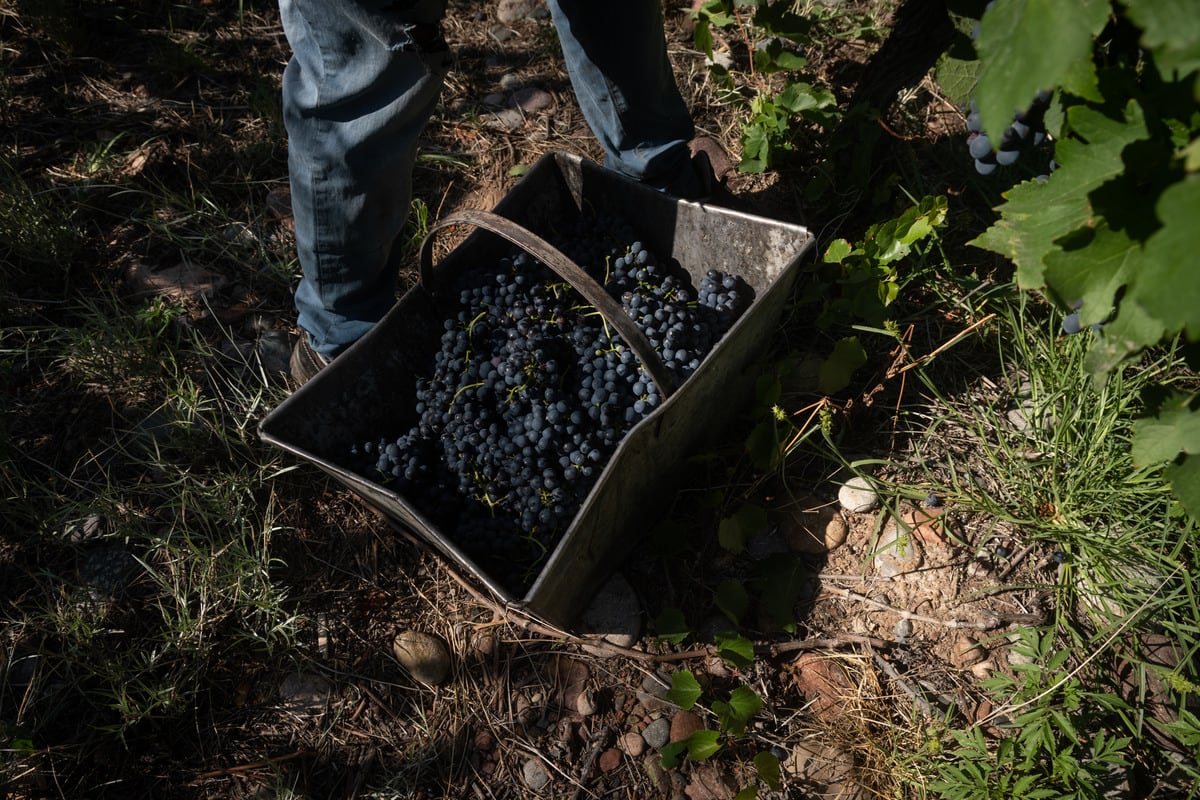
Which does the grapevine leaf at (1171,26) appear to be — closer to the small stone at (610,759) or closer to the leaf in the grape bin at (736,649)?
the leaf in the grape bin at (736,649)

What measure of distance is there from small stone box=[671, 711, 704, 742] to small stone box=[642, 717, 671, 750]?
0.6 inches

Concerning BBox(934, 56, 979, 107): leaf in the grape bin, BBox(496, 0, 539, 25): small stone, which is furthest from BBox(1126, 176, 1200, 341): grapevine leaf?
BBox(496, 0, 539, 25): small stone

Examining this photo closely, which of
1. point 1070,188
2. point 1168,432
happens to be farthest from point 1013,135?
point 1168,432

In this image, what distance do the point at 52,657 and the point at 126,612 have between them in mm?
173

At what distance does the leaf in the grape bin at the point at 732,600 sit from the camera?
70.9 inches

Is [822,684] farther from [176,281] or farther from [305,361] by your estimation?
[176,281]

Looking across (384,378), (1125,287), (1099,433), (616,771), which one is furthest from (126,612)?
(1099,433)

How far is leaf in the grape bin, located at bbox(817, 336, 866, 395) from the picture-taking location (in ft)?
6.24

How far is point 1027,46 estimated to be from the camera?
0.89m

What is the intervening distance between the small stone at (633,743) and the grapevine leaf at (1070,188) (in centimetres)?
123

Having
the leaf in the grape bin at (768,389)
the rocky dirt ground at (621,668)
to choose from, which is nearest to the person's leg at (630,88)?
the leaf in the grape bin at (768,389)

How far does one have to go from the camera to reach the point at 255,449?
6.90 ft

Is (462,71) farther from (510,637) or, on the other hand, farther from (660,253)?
(510,637)

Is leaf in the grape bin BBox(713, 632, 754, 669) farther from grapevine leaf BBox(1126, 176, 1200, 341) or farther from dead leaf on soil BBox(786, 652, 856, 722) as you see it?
grapevine leaf BBox(1126, 176, 1200, 341)
